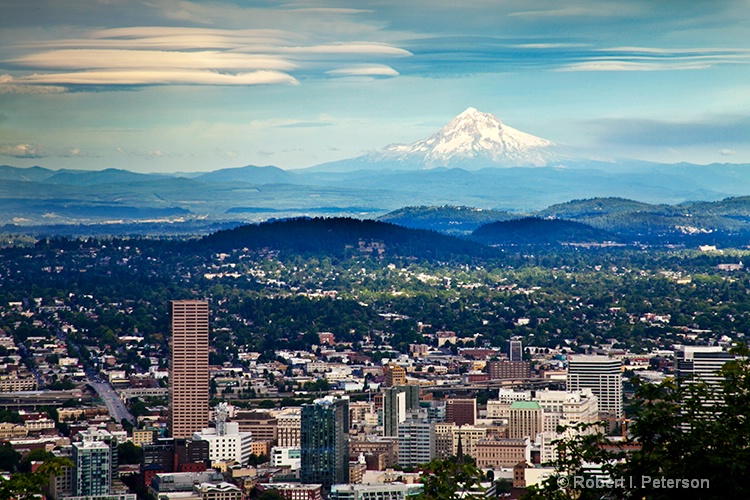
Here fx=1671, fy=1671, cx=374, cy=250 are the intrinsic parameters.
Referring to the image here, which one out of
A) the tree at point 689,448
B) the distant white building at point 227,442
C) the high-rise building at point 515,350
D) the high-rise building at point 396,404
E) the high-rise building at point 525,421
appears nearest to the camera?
the tree at point 689,448

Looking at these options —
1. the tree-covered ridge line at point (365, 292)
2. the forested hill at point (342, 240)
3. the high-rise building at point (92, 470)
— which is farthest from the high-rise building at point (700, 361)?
the forested hill at point (342, 240)

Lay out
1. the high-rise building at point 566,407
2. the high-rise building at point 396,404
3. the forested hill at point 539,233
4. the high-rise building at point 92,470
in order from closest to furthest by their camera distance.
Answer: the high-rise building at point 92,470, the high-rise building at point 566,407, the high-rise building at point 396,404, the forested hill at point 539,233

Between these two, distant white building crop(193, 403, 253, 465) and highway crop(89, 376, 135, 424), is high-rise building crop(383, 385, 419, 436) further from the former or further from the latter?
highway crop(89, 376, 135, 424)

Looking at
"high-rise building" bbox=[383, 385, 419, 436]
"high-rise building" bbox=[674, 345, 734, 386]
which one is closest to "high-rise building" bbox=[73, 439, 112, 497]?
"high-rise building" bbox=[383, 385, 419, 436]

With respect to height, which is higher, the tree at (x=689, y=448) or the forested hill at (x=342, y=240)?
the forested hill at (x=342, y=240)

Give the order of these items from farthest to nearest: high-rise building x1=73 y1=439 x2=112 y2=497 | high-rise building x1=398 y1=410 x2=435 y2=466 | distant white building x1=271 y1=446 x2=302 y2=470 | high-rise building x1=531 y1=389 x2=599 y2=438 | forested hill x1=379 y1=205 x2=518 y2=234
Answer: forested hill x1=379 y1=205 x2=518 y2=234
high-rise building x1=531 y1=389 x2=599 y2=438
high-rise building x1=398 y1=410 x2=435 y2=466
distant white building x1=271 y1=446 x2=302 y2=470
high-rise building x1=73 y1=439 x2=112 y2=497

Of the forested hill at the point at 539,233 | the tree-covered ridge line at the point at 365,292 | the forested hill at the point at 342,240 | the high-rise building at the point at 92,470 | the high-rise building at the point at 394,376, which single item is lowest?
the high-rise building at the point at 92,470

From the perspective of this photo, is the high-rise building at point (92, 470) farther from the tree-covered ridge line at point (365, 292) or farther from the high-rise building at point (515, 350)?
the high-rise building at point (515, 350)
